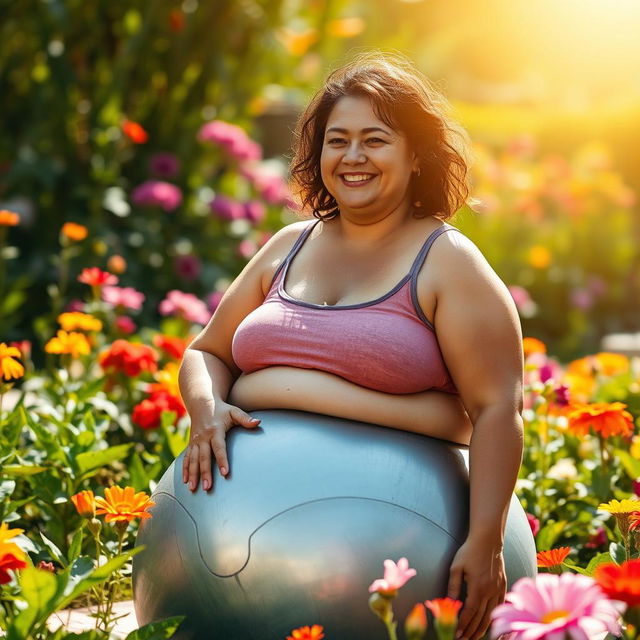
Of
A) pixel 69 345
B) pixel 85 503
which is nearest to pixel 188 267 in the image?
pixel 69 345

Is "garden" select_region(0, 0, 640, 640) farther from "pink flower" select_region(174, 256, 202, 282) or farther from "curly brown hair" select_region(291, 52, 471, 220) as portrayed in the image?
"curly brown hair" select_region(291, 52, 471, 220)

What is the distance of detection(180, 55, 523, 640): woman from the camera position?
8.43ft

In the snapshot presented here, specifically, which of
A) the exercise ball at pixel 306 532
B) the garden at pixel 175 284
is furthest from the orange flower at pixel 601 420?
the exercise ball at pixel 306 532

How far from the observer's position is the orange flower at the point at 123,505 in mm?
2420

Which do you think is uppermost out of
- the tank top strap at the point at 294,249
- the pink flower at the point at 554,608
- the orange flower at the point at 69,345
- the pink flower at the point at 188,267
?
the tank top strap at the point at 294,249

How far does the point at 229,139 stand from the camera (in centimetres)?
706

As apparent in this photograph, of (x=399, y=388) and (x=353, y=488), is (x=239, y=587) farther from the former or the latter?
(x=399, y=388)

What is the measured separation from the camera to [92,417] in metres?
3.65

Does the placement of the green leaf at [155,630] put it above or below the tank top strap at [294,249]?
below

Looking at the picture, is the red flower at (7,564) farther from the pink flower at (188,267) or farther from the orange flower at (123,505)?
the pink flower at (188,267)

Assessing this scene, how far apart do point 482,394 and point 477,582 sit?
1.36 feet

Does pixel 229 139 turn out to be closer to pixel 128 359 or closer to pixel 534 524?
pixel 128 359

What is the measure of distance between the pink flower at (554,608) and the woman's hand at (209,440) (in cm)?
94

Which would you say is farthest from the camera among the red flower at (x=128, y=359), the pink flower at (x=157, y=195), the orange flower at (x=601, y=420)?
the pink flower at (x=157, y=195)
